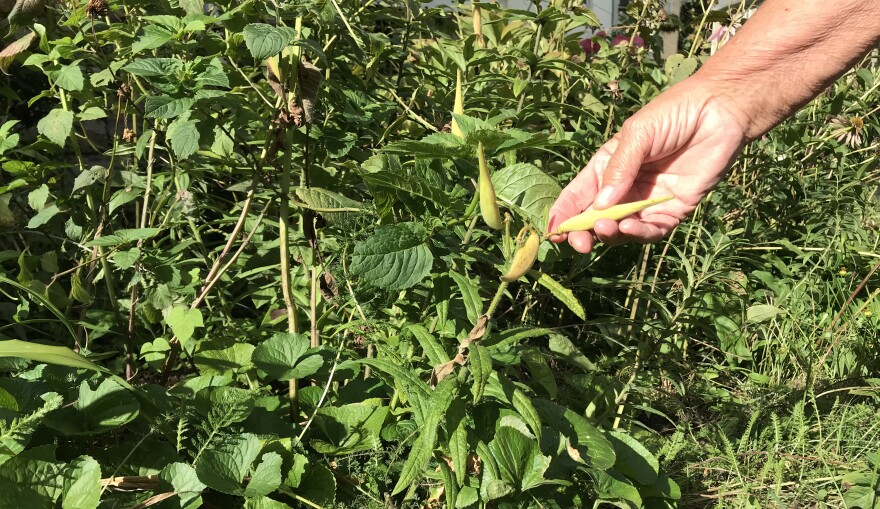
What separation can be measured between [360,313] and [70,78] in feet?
2.71

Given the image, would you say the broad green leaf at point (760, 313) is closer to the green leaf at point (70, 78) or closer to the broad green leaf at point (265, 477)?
the broad green leaf at point (265, 477)

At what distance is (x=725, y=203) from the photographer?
9.45 feet

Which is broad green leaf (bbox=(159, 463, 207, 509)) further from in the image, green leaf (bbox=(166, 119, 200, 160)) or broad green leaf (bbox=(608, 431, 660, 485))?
broad green leaf (bbox=(608, 431, 660, 485))

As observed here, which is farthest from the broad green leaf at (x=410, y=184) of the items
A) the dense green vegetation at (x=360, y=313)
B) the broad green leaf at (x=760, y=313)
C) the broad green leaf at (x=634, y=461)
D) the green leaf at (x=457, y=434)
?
the broad green leaf at (x=760, y=313)

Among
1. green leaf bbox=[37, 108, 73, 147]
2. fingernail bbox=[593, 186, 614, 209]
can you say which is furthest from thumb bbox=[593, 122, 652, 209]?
green leaf bbox=[37, 108, 73, 147]

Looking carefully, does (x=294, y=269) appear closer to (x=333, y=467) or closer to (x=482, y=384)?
(x=333, y=467)

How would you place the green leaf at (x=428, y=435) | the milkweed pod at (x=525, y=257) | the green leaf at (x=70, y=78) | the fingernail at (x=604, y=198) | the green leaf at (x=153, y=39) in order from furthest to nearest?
the green leaf at (x=70, y=78) < the green leaf at (x=153, y=39) < the fingernail at (x=604, y=198) < the green leaf at (x=428, y=435) < the milkweed pod at (x=525, y=257)

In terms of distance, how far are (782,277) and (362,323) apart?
2.25 meters

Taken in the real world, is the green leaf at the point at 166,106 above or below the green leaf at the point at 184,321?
above

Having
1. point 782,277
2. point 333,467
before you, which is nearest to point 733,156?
point 333,467

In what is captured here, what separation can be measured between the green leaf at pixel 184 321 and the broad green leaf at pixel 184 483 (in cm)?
33

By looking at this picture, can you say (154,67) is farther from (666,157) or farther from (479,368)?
(666,157)

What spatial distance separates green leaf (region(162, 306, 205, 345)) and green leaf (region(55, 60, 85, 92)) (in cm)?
54

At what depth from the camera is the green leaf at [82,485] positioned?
3.89ft
